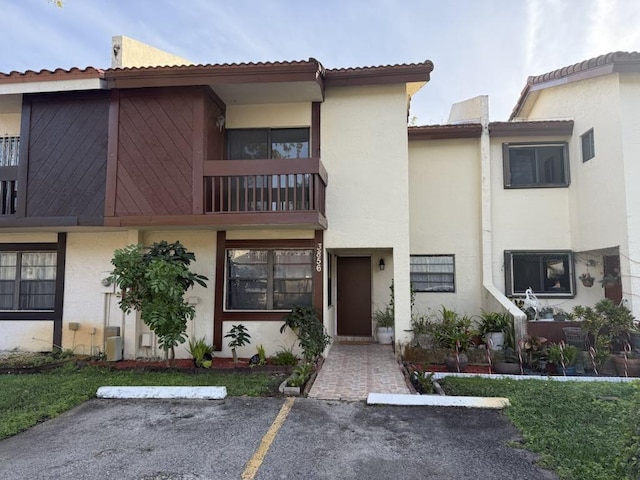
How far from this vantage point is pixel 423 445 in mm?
4398

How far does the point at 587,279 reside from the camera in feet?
31.3

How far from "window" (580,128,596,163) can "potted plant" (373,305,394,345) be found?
5974 millimetres

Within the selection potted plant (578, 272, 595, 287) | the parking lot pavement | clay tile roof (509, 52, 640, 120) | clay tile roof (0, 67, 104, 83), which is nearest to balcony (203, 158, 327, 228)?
clay tile roof (0, 67, 104, 83)

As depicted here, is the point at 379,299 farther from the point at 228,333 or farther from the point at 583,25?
the point at 583,25

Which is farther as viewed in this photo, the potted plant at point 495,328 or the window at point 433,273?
the window at point 433,273

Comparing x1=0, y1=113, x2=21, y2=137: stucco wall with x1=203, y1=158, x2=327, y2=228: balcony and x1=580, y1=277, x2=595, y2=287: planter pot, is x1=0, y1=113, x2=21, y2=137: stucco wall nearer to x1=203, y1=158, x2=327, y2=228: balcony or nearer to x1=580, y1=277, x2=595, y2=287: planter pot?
x1=203, y1=158, x2=327, y2=228: balcony

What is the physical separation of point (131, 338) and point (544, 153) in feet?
36.3

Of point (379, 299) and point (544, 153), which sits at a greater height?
point (544, 153)

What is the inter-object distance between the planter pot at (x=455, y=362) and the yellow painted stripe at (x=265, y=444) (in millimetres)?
3459

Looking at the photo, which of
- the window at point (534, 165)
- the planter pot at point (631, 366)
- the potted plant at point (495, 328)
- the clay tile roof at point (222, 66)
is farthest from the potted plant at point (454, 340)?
the clay tile roof at point (222, 66)

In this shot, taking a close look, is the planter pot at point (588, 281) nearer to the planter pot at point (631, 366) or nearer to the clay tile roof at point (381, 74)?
the planter pot at point (631, 366)

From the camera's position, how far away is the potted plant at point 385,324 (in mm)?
9891

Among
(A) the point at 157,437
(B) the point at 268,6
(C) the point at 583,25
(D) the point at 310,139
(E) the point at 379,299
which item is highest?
(B) the point at 268,6

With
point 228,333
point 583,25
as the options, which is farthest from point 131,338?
point 583,25
